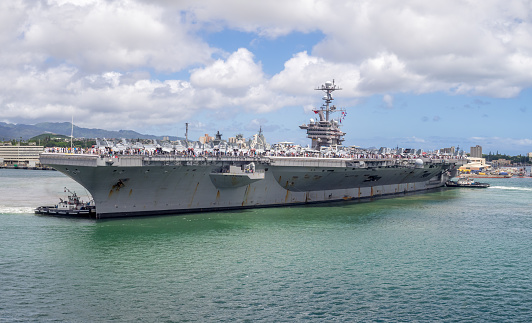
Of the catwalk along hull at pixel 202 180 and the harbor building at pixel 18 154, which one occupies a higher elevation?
the harbor building at pixel 18 154

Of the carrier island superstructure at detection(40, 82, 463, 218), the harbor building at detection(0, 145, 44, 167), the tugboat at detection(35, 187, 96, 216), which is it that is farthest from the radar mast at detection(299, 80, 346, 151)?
the harbor building at detection(0, 145, 44, 167)

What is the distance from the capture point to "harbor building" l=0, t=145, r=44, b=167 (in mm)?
110312

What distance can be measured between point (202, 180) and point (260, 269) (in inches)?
463

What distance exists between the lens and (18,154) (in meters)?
111

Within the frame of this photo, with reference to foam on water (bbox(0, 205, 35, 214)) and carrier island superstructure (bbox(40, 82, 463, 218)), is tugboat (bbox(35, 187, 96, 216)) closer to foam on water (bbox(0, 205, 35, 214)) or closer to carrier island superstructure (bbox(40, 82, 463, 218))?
foam on water (bbox(0, 205, 35, 214))

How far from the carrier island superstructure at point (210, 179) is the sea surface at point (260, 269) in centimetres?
137

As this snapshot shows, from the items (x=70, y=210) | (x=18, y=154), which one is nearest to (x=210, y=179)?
(x=70, y=210)

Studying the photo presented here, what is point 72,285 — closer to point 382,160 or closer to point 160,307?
point 160,307

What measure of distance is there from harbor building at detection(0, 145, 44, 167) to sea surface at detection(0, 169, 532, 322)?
9049 centimetres

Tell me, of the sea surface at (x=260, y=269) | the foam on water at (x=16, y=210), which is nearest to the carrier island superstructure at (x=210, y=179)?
the sea surface at (x=260, y=269)

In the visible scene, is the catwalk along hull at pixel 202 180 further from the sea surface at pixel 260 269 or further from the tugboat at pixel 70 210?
the tugboat at pixel 70 210

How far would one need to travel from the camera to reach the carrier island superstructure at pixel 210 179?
81.7ft

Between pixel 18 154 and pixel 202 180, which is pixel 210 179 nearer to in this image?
pixel 202 180

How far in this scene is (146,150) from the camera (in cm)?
2797
